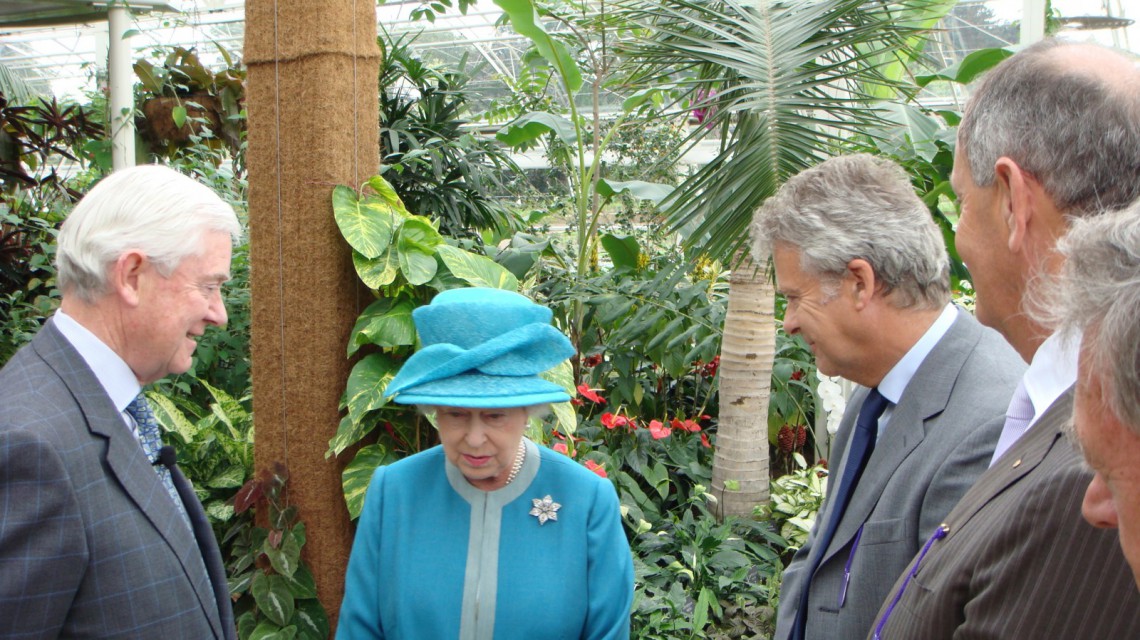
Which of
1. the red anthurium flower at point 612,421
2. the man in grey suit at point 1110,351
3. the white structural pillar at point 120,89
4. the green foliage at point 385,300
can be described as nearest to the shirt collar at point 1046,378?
the man in grey suit at point 1110,351

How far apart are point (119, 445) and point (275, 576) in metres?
1.34

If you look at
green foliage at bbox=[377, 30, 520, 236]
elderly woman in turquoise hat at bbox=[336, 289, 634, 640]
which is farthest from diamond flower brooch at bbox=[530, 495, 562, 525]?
green foliage at bbox=[377, 30, 520, 236]

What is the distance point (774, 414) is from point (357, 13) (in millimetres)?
2679

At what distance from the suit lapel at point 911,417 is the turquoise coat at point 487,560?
0.48m

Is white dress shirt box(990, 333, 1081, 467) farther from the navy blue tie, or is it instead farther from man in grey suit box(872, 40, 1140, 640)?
the navy blue tie

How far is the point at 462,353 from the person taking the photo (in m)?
1.73

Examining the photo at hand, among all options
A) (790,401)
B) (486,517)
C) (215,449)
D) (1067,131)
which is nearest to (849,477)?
(486,517)

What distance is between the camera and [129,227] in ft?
5.29

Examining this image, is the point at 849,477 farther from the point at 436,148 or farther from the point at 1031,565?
the point at 436,148

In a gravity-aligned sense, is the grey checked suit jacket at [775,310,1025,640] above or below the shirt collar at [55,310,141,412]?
below

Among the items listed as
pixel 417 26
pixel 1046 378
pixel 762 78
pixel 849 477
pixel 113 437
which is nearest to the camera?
pixel 1046 378

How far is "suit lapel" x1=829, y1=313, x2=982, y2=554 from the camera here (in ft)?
5.60

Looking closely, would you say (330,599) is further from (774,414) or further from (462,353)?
(774,414)

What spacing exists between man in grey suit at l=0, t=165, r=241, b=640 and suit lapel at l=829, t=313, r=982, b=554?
1.25 meters
